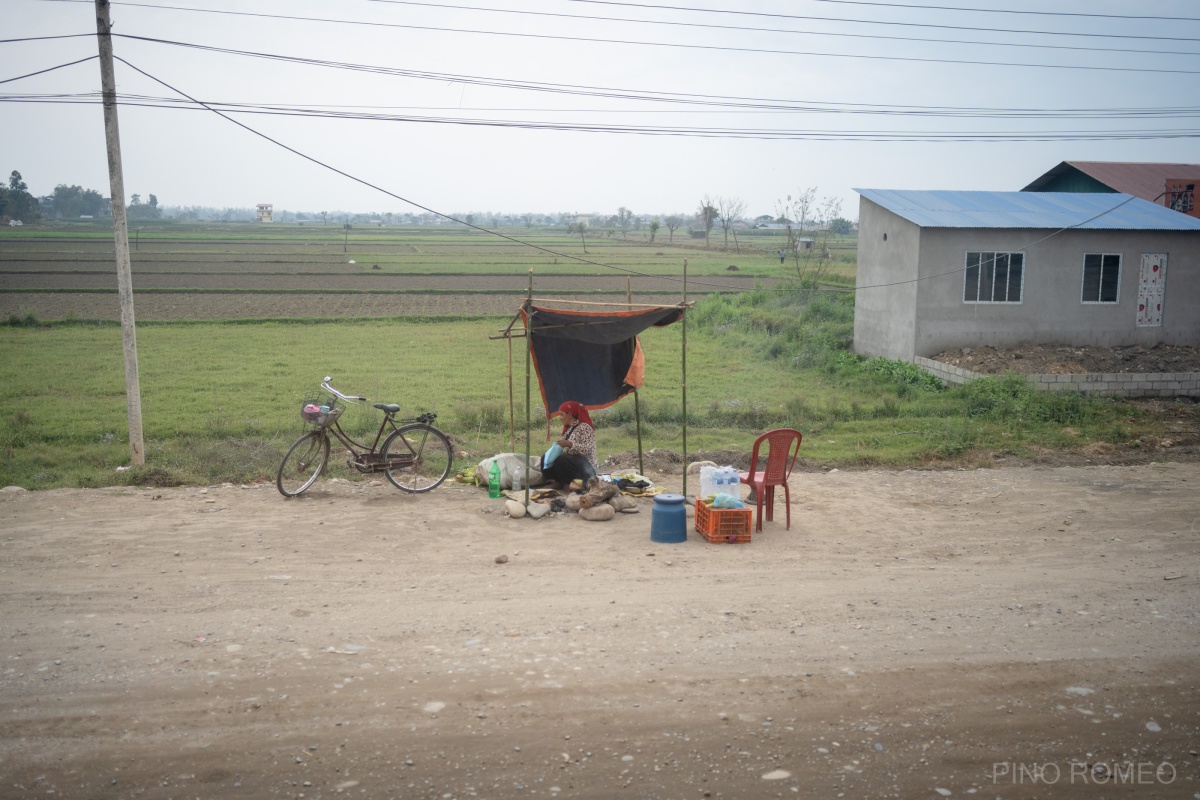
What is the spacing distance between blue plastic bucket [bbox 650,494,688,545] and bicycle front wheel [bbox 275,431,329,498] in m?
4.08

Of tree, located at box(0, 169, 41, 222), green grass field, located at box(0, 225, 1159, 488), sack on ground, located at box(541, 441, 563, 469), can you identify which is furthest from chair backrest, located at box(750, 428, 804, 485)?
tree, located at box(0, 169, 41, 222)

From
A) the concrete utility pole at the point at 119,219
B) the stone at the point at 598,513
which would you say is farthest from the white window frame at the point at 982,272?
the concrete utility pole at the point at 119,219

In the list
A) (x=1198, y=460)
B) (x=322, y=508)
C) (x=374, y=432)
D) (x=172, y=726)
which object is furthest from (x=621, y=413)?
(x=172, y=726)

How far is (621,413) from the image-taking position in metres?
15.8

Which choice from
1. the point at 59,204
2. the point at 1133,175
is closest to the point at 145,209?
the point at 59,204

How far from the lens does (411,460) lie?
34.2ft

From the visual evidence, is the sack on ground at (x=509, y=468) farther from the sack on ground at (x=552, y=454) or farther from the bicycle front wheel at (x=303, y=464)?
the bicycle front wheel at (x=303, y=464)

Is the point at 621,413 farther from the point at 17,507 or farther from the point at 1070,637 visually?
the point at 1070,637

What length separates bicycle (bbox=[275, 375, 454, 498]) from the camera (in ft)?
33.3

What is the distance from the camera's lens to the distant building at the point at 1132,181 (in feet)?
94.4

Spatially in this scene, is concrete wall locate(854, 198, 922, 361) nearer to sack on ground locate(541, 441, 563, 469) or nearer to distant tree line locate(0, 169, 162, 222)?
sack on ground locate(541, 441, 563, 469)

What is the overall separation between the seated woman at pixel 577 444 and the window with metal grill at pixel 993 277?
43.3 feet

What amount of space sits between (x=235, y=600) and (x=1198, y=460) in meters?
13.0

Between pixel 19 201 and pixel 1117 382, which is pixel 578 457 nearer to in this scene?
pixel 1117 382
